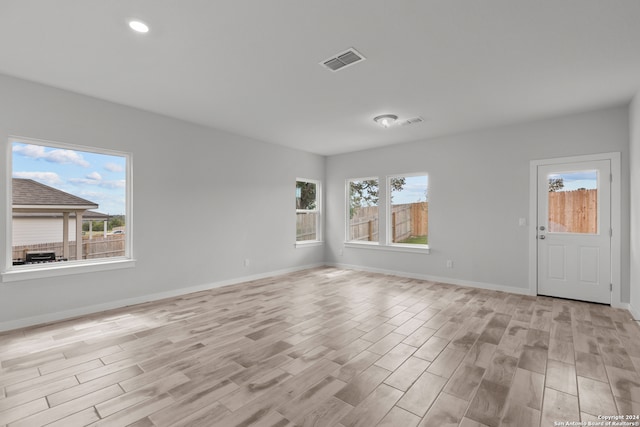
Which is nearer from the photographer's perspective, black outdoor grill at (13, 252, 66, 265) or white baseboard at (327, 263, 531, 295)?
black outdoor grill at (13, 252, 66, 265)

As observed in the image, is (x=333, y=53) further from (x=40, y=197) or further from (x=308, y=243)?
(x=308, y=243)

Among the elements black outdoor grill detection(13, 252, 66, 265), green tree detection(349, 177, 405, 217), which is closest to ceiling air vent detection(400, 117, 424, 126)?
green tree detection(349, 177, 405, 217)

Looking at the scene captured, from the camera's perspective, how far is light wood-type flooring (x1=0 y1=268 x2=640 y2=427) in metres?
1.89

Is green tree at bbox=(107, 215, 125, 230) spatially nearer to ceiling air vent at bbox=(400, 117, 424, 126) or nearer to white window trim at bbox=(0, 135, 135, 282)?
white window trim at bbox=(0, 135, 135, 282)

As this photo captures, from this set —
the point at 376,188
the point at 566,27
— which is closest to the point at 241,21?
the point at 566,27

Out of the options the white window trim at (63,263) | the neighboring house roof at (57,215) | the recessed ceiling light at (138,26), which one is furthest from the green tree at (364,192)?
the recessed ceiling light at (138,26)

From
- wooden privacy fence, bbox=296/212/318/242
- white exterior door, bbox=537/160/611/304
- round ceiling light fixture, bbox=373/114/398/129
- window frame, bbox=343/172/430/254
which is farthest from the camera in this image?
wooden privacy fence, bbox=296/212/318/242

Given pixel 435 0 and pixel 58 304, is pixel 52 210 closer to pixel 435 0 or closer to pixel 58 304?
pixel 58 304

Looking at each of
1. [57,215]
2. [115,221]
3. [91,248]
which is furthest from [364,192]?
[57,215]

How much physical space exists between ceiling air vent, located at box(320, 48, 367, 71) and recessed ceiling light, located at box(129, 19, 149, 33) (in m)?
1.50

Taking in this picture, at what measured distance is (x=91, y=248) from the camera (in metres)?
3.88

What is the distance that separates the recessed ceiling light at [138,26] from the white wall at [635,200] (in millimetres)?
5119

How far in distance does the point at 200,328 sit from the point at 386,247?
410cm

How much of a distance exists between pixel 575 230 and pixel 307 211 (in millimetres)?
4828
